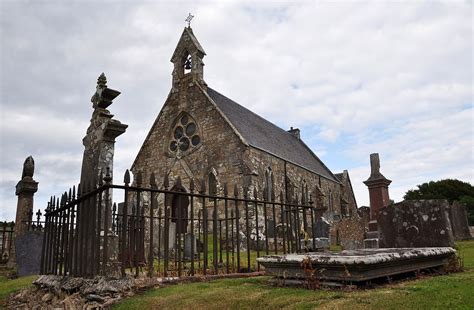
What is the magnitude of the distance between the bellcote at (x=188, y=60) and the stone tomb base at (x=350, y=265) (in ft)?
66.9

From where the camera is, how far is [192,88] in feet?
79.7

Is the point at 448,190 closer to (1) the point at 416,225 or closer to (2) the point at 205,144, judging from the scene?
(2) the point at 205,144

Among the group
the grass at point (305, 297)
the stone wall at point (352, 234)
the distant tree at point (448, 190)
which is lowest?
the grass at point (305, 297)

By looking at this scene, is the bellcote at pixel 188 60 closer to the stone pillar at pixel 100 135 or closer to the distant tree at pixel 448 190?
the stone pillar at pixel 100 135

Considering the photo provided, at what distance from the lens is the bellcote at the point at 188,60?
80.0ft

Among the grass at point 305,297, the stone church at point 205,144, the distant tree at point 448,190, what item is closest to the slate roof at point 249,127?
the stone church at point 205,144

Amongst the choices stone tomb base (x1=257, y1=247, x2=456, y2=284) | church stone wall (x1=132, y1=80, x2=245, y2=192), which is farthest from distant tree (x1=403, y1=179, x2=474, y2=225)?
stone tomb base (x1=257, y1=247, x2=456, y2=284)

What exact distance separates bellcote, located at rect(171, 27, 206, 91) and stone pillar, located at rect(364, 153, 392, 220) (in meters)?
13.1

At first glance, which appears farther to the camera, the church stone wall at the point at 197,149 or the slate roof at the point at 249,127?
the slate roof at the point at 249,127

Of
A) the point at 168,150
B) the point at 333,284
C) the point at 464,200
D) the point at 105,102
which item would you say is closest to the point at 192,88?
the point at 168,150

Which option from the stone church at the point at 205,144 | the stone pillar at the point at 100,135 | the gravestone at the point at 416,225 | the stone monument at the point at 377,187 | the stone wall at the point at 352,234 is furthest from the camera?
the stone church at the point at 205,144

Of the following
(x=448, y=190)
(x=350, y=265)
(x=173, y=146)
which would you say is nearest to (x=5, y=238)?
(x=173, y=146)

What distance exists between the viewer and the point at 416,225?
23.0 ft

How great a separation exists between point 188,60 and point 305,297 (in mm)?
23208
